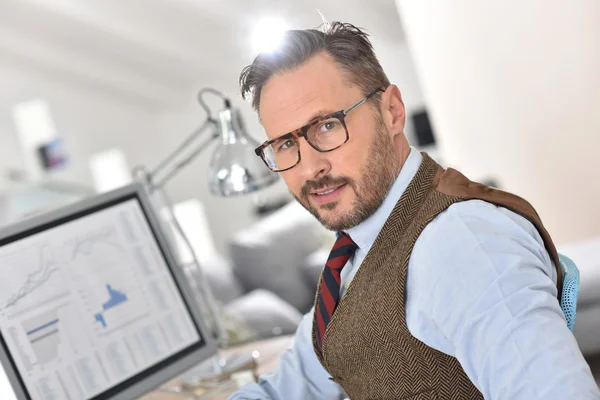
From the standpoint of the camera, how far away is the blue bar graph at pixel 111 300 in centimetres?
146

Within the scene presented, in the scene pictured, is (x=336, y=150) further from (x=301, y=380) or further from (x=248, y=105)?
(x=301, y=380)

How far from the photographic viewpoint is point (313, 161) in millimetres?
1094

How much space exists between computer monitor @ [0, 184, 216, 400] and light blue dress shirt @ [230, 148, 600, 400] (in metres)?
0.68

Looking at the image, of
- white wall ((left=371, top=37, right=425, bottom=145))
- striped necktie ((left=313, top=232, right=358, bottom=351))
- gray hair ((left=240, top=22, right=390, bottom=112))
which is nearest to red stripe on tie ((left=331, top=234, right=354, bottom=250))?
striped necktie ((left=313, top=232, right=358, bottom=351))

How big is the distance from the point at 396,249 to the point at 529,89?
85.0 inches

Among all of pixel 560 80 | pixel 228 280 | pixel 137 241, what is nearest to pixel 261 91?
pixel 137 241

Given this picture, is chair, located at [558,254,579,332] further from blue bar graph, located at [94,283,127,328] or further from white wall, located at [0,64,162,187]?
white wall, located at [0,64,162,187]

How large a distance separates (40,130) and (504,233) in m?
6.68

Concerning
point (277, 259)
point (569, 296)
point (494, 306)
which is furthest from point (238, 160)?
point (277, 259)

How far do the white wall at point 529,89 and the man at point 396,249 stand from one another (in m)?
1.88

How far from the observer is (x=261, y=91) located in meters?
1.14

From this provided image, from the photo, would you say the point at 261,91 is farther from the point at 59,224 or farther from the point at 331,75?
the point at 59,224

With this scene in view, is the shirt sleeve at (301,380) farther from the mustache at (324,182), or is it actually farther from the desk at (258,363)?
the mustache at (324,182)

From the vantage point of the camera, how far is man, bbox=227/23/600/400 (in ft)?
2.67
